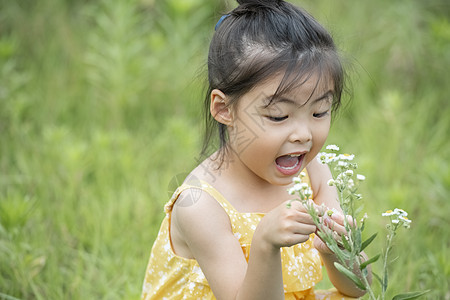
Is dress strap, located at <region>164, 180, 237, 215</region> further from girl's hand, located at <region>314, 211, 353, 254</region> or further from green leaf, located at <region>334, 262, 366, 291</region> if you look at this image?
green leaf, located at <region>334, 262, 366, 291</region>

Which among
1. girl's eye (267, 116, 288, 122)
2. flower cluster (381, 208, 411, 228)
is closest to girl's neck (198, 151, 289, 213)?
girl's eye (267, 116, 288, 122)

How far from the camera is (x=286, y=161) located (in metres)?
1.43

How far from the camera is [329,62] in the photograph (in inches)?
56.3

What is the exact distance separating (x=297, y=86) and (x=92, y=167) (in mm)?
1549

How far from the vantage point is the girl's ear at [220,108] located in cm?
148

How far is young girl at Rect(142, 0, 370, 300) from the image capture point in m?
1.33

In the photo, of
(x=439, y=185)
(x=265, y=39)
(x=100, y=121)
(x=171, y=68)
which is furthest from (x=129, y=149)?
(x=265, y=39)

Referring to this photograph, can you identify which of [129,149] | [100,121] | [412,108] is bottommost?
[129,149]

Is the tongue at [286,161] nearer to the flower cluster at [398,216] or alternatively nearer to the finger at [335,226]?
the finger at [335,226]

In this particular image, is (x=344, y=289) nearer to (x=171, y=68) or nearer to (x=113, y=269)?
(x=113, y=269)

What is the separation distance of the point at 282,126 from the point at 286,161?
0.10 meters

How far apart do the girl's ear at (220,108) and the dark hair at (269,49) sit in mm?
16

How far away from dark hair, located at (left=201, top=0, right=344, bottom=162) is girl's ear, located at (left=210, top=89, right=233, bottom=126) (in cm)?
2

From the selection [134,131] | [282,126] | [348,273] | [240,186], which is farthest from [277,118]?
[134,131]
